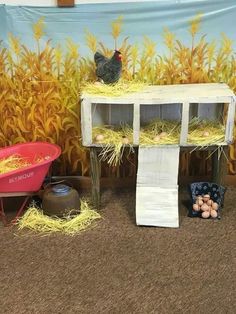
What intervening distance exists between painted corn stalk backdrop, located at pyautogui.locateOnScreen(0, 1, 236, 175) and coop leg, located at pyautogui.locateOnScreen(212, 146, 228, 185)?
0.59 metres

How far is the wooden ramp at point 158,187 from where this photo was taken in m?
2.72

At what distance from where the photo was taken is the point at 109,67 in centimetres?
277

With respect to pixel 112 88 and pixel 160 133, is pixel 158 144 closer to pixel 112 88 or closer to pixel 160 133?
pixel 160 133

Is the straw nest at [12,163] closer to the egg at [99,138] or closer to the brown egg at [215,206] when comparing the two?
the egg at [99,138]

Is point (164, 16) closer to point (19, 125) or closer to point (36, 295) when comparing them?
point (19, 125)

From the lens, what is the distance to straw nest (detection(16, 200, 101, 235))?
273 centimetres

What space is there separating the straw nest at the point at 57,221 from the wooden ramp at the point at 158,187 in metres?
0.37

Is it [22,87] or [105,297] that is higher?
[22,87]

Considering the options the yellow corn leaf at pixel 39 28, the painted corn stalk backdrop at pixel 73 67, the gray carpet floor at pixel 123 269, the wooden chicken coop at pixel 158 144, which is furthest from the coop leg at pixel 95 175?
the yellow corn leaf at pixel 39 28

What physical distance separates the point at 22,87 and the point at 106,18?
83 cm

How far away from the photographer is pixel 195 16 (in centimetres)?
296

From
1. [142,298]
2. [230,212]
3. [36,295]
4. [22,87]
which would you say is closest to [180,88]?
[230,212]

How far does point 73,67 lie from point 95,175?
86cm

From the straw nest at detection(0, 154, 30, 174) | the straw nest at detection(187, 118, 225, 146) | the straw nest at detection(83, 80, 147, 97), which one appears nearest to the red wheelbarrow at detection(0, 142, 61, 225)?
the straw nest at detection(0, 154, 30, 174)
